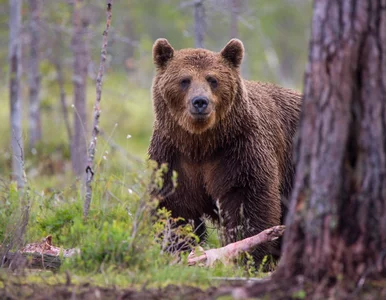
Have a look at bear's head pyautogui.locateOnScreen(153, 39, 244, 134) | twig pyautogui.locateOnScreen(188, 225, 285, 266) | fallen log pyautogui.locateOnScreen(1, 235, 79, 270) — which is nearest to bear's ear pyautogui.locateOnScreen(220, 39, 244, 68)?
bear's head pyautogui.locateOnScreen(153, 39, 244, 134)

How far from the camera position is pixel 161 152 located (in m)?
7.14

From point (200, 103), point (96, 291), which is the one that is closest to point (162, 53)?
point (200, 103)

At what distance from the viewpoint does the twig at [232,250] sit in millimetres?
5938

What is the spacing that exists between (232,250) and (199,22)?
5.20 m

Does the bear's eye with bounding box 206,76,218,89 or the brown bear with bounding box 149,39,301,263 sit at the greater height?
the bear's eye with bounding box 206,76,218,89

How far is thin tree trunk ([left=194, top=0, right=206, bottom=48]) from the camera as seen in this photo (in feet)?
34.5

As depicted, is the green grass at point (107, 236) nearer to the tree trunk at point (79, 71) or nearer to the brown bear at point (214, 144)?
the brown bear at point (214, 144)

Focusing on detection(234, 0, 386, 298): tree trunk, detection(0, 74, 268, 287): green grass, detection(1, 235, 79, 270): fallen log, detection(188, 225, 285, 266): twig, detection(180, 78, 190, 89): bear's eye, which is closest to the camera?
detection(234, 0, 386, 298): tree trunk

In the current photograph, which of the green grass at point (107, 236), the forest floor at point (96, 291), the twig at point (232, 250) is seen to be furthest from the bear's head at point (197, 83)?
the forest floor at point (96, 291)

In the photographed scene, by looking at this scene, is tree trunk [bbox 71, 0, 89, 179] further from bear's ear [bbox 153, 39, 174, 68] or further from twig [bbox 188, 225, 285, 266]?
twig [bbox 188, 225, 285, 266]

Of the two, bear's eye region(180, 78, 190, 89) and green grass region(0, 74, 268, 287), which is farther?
bear's eye region(180, 78, 190, 89)

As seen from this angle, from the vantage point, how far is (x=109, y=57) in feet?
41.2

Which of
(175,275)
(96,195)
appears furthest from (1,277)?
(96,195)

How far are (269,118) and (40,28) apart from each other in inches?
299
